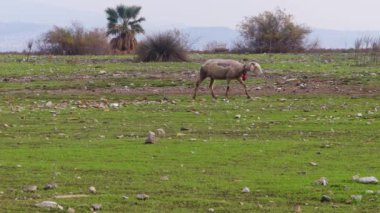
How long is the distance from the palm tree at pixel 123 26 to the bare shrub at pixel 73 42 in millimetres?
1446

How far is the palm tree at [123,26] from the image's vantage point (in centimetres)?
8343

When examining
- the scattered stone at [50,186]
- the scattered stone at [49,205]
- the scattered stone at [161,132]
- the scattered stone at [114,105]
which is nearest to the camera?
the scattered stone at [49,205]

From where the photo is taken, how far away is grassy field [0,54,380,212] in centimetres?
1259

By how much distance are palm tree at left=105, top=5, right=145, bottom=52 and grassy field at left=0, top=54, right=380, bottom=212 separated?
49199 mm

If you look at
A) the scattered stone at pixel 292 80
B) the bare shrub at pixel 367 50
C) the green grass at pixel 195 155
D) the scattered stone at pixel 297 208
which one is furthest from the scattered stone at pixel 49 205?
the bare shrub at pixel 367 50

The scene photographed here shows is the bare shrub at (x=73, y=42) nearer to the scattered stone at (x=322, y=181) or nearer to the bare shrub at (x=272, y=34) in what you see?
the bare shrub at (x=272, y=34)

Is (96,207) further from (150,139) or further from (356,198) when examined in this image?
(150,139)

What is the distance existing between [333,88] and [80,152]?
18.0 metres

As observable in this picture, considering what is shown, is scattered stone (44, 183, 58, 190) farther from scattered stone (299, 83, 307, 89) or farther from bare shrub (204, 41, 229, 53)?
bare shrub (204, 41, 229, 53)

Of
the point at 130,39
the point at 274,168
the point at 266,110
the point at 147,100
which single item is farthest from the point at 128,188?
the point at 130,39

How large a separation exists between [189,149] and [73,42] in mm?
68042

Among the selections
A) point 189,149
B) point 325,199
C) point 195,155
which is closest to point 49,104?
point 189,149

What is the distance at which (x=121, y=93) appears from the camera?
1308 inches

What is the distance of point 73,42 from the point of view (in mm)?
84312
